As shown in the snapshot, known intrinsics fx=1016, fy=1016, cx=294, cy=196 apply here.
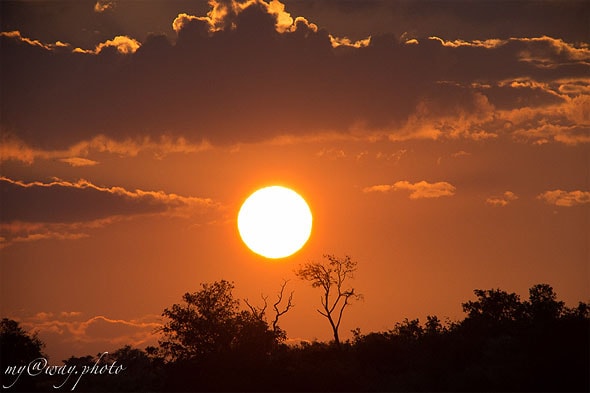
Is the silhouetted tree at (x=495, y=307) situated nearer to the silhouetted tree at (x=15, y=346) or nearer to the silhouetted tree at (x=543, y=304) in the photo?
the silhouetted tree at (x=543, y=304)

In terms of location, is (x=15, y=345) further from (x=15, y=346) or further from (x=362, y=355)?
(x=362, y=355)

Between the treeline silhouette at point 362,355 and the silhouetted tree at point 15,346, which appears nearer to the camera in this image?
the treeline silhouette at point 362,355

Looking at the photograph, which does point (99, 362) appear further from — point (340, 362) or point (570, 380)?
point (570, 380)

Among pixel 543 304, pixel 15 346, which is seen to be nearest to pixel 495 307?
pixel 543 304

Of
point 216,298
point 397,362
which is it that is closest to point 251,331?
point 216,298

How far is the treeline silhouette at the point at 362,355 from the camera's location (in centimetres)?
9738

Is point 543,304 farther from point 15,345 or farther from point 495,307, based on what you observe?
point 15,345

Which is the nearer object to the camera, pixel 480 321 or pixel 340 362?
pixel 340 362

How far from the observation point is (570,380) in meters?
91.9

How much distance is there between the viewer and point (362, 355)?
4747 inches

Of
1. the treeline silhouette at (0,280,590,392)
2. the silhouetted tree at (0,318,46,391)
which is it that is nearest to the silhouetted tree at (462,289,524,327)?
the treeline silhouette at (0,280,590,392)

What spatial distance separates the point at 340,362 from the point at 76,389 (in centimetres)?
2978

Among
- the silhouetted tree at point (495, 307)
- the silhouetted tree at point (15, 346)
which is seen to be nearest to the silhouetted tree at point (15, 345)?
the silhouetted tree at point (15, 346)

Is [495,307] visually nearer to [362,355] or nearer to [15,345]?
[362,355]
